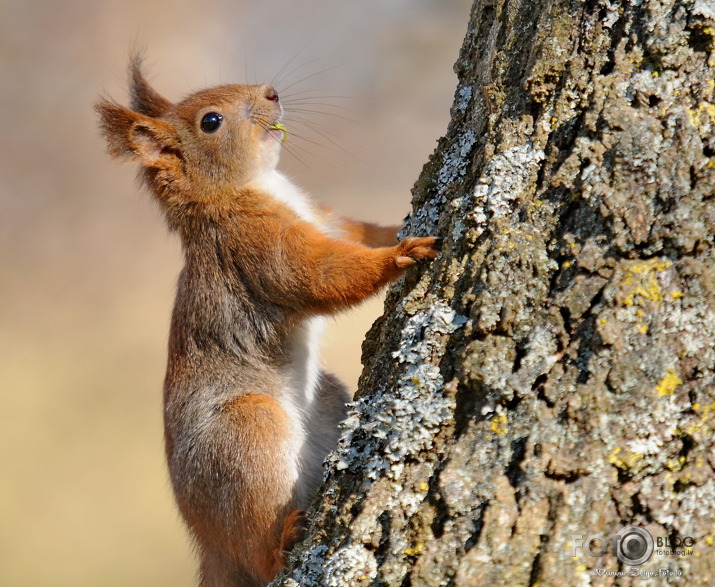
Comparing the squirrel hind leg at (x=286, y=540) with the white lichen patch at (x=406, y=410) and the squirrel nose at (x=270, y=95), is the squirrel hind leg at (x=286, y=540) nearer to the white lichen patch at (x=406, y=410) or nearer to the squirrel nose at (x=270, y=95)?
the white lichen patch at (x=406, y=410)

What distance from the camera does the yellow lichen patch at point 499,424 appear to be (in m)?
2.04

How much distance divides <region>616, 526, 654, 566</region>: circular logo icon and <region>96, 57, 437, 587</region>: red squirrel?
52.5 inches

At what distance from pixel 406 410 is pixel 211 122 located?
9.53 feet

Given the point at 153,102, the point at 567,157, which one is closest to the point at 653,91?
the point at 567,157

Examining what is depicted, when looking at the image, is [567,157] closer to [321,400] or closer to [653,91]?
[653,91]

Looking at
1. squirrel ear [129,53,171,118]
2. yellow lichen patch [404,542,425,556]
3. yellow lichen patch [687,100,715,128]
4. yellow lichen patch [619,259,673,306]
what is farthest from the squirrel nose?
yellow lichen patch [404,542,425,556]

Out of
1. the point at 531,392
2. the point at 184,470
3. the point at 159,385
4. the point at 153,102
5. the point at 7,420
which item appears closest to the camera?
the point at 531,392

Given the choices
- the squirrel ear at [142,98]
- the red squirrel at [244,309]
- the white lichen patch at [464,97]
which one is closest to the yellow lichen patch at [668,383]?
the red squirrel at [244,309]

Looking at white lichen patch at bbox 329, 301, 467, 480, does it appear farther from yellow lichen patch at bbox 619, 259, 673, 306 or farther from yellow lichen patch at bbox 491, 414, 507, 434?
yellow lichen patch at bbox 619, 259, 673, 306

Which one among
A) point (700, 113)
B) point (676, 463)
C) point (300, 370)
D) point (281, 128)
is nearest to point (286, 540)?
point (300, 370)

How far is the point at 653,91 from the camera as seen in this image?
2.18 meters

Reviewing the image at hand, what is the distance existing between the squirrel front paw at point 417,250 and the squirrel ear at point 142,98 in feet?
8.82

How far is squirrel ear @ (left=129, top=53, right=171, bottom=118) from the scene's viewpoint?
5.01 metres

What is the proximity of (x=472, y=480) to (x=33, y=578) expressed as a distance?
6.84 meters
